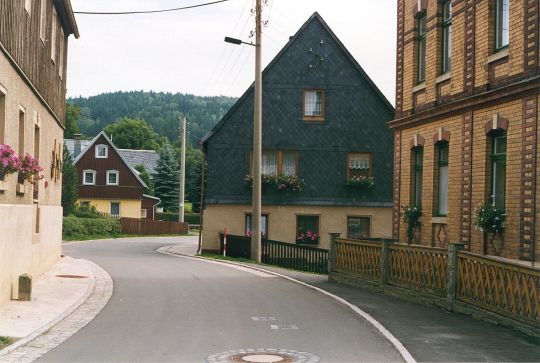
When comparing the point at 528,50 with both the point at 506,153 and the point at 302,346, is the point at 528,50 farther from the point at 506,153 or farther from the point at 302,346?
the point at 302,346

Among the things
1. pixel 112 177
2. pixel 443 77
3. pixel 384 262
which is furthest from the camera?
pixel 112 177

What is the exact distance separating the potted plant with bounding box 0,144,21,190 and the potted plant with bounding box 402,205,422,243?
10521 mm

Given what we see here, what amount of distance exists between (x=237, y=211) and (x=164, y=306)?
22448 millimetres

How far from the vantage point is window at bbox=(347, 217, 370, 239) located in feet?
126

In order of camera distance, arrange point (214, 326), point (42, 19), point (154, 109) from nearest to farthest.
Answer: point (214, 326)
point (42, 19)
point (154, 109)

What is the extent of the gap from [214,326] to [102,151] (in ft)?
216

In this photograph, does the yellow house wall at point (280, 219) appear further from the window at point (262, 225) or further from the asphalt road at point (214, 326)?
the asphalt road at point (214, 326)

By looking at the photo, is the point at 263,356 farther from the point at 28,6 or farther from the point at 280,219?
the point at 280,219

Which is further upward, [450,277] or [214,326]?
[450,277]

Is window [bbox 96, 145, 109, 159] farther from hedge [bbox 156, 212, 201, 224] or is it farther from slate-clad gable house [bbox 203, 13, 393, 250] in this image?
slate-clad gable house [bbox 203, 13, 393, 250]

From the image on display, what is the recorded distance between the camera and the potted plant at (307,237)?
37656mm

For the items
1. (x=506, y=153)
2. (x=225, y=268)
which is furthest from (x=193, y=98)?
(x=506, y=153)

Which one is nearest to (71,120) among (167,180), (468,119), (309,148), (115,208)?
(167,180)

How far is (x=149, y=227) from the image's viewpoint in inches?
2596
